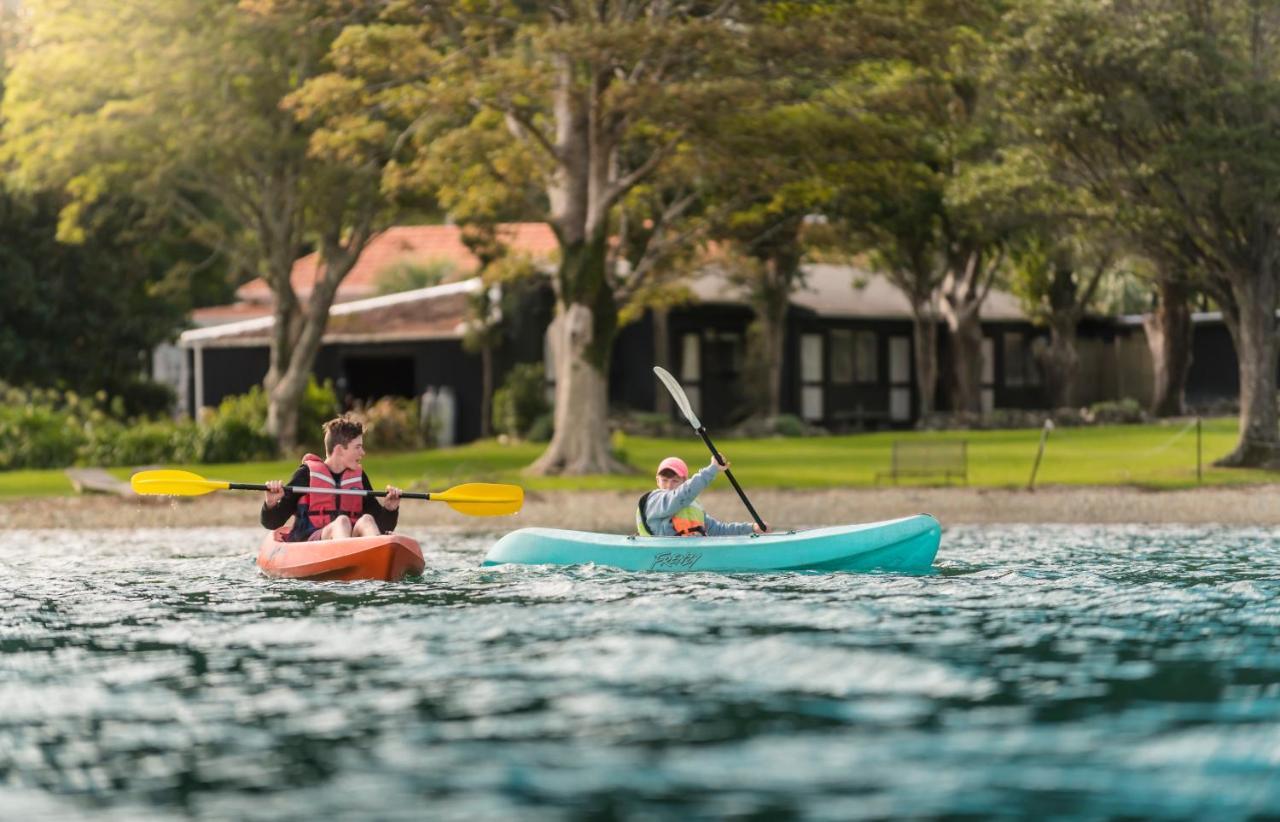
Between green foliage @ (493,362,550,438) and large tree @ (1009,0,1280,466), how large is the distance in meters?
13.0

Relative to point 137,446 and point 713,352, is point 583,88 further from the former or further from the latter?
point 713,352

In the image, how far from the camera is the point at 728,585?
15398 millimetres

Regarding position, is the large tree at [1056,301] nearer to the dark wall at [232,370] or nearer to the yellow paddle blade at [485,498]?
the dark wall at [232,370]

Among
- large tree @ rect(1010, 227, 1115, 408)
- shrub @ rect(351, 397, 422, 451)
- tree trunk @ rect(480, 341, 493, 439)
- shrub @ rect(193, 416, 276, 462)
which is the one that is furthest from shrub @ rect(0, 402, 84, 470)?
large tree @ rect(1010, 227, 1115, 408)

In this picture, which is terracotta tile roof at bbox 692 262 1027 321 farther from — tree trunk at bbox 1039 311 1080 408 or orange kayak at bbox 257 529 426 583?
orange kayak at bbox 257 529 426 583

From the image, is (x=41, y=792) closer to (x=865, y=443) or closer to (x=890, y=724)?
(x=890, y=724)

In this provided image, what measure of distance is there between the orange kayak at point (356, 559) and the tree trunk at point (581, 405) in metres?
14.2

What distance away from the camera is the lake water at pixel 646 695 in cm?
802

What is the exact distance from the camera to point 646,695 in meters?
10.4

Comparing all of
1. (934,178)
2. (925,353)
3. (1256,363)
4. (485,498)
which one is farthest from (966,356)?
(485,498)

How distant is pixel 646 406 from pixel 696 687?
108 ft

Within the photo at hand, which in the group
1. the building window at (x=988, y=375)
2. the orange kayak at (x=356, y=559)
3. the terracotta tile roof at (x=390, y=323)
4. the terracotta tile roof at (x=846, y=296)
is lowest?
the orange kayak at (x=356, y=559)

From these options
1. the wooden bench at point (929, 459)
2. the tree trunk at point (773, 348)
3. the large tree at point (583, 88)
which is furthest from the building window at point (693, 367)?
the wooden bench at point (929, 459)

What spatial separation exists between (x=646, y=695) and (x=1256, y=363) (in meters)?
23.5
